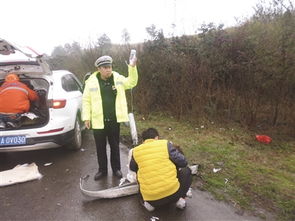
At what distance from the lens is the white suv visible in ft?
15.5

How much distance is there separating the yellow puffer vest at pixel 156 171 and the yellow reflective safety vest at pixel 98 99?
109cm

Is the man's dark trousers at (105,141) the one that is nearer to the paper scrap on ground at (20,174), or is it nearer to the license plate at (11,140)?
the paper scrap on ground at (20,174)

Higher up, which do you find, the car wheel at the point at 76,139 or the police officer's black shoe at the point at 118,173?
the car wheel at the point at 76,139

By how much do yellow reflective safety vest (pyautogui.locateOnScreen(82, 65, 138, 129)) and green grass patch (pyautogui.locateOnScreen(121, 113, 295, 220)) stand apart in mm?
1618

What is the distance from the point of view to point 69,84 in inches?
235

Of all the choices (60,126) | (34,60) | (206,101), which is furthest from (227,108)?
(34,60)

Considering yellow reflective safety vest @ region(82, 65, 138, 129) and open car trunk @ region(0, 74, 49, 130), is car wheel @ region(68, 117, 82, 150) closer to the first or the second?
open car trunk @ region(0, 74, 49, 130)

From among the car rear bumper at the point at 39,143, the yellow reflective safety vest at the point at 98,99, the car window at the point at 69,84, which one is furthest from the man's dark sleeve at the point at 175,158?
the car window at the point at 69,84

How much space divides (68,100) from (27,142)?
3.30 feet

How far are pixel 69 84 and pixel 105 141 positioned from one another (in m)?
2.11

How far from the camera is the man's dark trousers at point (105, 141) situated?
4.29 metres

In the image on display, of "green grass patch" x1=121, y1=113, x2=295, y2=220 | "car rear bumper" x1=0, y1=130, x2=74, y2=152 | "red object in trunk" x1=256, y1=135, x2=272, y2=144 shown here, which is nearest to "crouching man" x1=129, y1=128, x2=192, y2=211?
"green grass patch" x1=121, y1=113, x2=295, y2=220

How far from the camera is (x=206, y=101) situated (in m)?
7.38

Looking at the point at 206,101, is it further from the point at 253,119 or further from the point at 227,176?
the point at 227,176
